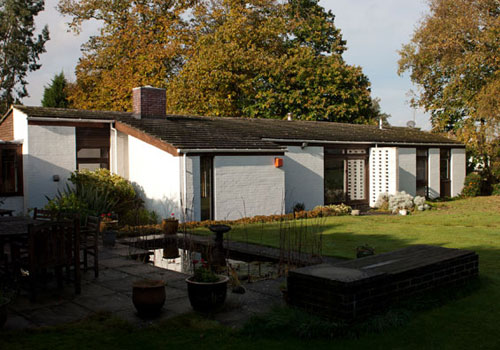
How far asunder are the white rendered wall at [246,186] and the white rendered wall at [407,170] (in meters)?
8.17

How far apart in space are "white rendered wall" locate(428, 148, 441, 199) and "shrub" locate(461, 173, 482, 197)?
210cm

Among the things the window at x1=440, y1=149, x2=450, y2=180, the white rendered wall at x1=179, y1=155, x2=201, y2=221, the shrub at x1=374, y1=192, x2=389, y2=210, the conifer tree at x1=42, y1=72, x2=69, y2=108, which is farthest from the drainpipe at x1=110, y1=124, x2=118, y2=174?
the conifer tree at x1=42, y1=72, x2=69, y2=108

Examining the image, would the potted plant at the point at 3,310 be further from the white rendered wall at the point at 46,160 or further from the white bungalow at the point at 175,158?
the white rendered wall at the point at 46,160

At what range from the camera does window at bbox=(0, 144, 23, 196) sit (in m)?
15.8

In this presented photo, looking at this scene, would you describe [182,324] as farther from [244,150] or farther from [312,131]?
[312,131]

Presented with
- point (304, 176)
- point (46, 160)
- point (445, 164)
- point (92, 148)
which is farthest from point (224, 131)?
point (445, 164)

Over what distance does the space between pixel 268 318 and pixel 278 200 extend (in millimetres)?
11546

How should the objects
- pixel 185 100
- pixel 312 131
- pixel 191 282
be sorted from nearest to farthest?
pixel 191 282, pixel 312 131, pixel 185 100

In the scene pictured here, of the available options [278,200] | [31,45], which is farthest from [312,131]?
[31,45]

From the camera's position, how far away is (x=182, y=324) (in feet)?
18.8

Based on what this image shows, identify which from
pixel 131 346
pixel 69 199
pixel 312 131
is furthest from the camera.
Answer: pixel 312 131

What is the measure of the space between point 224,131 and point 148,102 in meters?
3.15

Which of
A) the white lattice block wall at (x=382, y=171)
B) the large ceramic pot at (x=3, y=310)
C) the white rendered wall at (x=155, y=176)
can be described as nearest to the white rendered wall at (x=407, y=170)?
the white lattice block wall at (x=382, y=171)

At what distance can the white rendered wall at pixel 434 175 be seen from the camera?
81.7ft
